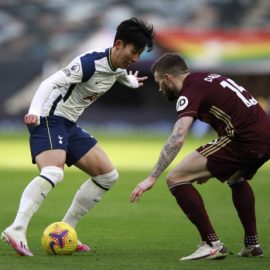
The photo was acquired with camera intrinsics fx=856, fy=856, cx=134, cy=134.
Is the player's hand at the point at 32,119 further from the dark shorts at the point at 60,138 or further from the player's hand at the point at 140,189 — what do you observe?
the player's hand at the point at 140,189

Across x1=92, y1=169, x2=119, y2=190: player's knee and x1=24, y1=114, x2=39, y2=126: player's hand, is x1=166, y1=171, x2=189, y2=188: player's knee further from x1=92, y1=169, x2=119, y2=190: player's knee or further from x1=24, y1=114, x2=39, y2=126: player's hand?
x1=24, y1=114, x2=39, y2=126: player's hand

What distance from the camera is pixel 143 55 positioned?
32562mm

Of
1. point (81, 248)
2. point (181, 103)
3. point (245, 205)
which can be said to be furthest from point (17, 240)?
point (245, 205)

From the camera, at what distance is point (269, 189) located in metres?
14.9

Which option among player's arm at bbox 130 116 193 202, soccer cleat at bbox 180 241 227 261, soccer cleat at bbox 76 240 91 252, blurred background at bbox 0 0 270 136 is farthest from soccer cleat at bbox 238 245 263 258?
blurred background at bbox 0 0 270 136

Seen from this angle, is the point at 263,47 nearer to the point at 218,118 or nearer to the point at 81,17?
the point at 81,17

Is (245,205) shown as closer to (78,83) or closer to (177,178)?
(177,178)

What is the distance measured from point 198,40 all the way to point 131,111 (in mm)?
3931

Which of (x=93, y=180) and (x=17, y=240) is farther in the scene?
(x=93, y=180)

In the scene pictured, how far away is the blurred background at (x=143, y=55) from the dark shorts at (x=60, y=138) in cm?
2374

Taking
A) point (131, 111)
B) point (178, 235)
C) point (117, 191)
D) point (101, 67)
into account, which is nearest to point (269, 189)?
point (117, 191)

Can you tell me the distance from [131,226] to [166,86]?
3051 millimetres

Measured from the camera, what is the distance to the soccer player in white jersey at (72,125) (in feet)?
26.1

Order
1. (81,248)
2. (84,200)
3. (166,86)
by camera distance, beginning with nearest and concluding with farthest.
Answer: (166,86) < (81,248) < (84,200)
